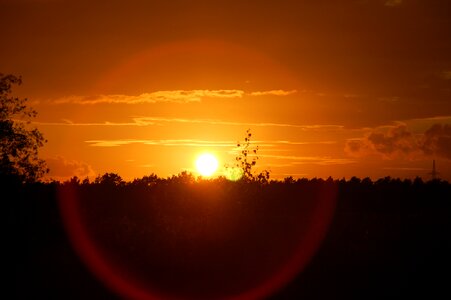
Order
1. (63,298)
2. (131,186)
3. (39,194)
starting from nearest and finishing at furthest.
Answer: (63,298)
(39,194)
(131,186)

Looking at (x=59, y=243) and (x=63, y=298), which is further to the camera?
(x=59, y=243)

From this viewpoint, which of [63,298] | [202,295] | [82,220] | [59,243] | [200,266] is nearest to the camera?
[63,298]

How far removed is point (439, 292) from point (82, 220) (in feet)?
62.8

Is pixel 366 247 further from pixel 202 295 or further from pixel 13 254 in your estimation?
A: pixel 13 254

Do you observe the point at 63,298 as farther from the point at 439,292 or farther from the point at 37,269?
the point at 439,292

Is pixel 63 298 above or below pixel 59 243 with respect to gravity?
below

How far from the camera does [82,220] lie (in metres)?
31.3

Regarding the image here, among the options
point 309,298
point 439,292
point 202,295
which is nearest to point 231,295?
point 202,295

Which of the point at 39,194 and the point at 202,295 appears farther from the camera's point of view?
the point at 39,194

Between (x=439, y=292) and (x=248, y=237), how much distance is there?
8.56 m

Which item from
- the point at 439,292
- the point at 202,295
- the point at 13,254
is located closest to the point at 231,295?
the point at 202,295

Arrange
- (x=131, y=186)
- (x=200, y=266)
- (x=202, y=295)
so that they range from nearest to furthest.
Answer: (x=202, y=295), (x=200, y=266), (x=131, y=186)

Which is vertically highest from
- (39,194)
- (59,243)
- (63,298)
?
(39,194)

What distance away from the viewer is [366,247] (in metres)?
23.8
